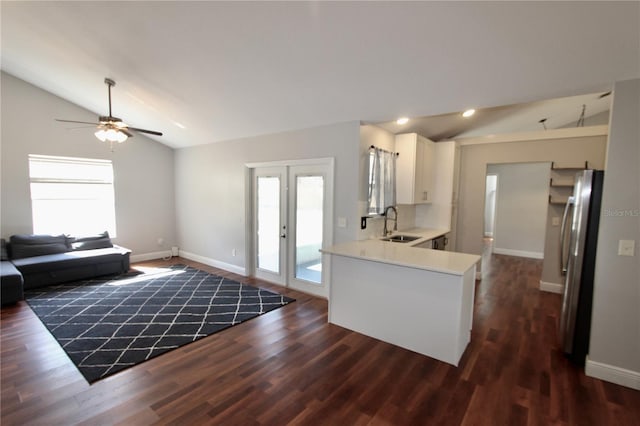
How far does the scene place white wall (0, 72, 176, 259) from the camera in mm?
4844

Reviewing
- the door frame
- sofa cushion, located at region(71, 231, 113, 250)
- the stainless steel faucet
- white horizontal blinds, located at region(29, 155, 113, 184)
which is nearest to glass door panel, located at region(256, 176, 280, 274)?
the door frame

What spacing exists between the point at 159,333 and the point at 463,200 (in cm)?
517

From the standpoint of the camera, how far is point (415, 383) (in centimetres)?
238

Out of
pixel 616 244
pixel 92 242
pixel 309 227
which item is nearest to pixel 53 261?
pixel 92 242

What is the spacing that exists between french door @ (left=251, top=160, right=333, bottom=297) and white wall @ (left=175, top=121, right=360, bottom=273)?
20 centimetres

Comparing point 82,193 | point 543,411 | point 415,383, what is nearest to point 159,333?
point 415,383

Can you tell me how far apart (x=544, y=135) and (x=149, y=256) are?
26.0 ft

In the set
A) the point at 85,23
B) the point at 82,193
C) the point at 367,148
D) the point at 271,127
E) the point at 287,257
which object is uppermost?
the point at 85,23

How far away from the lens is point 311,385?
2.34 meters

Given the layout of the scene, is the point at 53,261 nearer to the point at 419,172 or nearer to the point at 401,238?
the point at 401,238

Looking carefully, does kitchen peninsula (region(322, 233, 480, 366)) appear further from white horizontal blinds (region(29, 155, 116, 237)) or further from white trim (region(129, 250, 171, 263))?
white horizontal blinds (region(29, 155, 116, 237))

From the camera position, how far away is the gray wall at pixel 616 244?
7.65 feet

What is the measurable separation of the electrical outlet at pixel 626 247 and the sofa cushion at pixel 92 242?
7283mm

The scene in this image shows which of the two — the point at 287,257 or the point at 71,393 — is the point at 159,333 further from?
the point at 287,257
